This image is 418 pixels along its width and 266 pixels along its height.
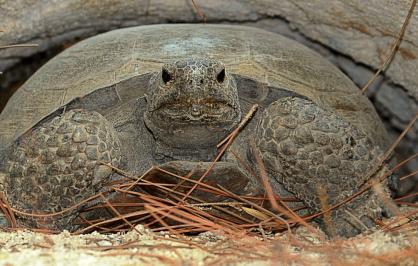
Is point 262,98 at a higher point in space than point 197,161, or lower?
higher

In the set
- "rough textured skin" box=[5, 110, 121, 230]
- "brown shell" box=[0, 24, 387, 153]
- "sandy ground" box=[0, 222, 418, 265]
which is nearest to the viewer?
"sandy ground" box=[0, 222, 418, 265]

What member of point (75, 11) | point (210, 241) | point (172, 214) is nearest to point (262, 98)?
point (172, 214)

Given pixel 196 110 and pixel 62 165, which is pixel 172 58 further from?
pixel 62 165

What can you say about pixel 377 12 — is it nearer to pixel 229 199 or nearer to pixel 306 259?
pixel 229 199

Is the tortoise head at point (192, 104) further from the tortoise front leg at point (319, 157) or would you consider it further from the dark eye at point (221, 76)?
the tortoise front leg at point (319, 157)

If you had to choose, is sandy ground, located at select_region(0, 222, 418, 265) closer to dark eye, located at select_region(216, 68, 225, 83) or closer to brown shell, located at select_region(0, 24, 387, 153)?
dark eye, located at select_region(216, 68, 225, 83)

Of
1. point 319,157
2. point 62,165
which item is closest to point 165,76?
point 62,165

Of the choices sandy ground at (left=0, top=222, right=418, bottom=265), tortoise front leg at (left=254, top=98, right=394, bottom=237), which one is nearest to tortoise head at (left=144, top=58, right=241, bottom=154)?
tortoise front leg at (left=254, top=98, right=394, bottom=237)

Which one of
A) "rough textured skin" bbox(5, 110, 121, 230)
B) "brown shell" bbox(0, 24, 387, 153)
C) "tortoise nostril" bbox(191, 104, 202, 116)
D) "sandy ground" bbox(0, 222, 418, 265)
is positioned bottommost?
"sandy ground" bbox(0, 222, 418, 265)
